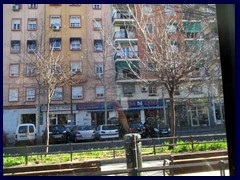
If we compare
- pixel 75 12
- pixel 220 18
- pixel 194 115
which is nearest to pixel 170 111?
pixel 194 115

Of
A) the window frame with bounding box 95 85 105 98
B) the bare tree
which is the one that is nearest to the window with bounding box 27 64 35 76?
the window frame with bounding box 95 85 105 98

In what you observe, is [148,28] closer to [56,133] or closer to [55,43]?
[55,43]

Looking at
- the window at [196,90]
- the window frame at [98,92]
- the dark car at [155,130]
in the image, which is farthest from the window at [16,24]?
the window at [196,90]

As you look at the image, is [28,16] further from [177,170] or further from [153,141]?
[177,170]

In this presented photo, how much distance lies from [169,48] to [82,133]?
4.20 ft

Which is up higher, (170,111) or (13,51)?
(13,51)

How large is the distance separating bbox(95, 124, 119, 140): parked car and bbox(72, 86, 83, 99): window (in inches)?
12.7

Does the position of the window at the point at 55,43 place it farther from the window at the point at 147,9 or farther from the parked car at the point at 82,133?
the window at the point at 147,9

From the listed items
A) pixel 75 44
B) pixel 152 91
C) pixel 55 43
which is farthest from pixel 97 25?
pixel 152 91

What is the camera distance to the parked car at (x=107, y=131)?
2117mm

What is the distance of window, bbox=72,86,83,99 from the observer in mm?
2129

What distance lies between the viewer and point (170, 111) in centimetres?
225

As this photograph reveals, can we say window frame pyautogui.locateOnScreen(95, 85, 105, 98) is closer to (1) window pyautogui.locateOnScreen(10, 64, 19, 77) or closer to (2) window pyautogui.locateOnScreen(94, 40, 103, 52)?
(2) window pyautogui.locateOnScreen(94, 40, 103, 52)
